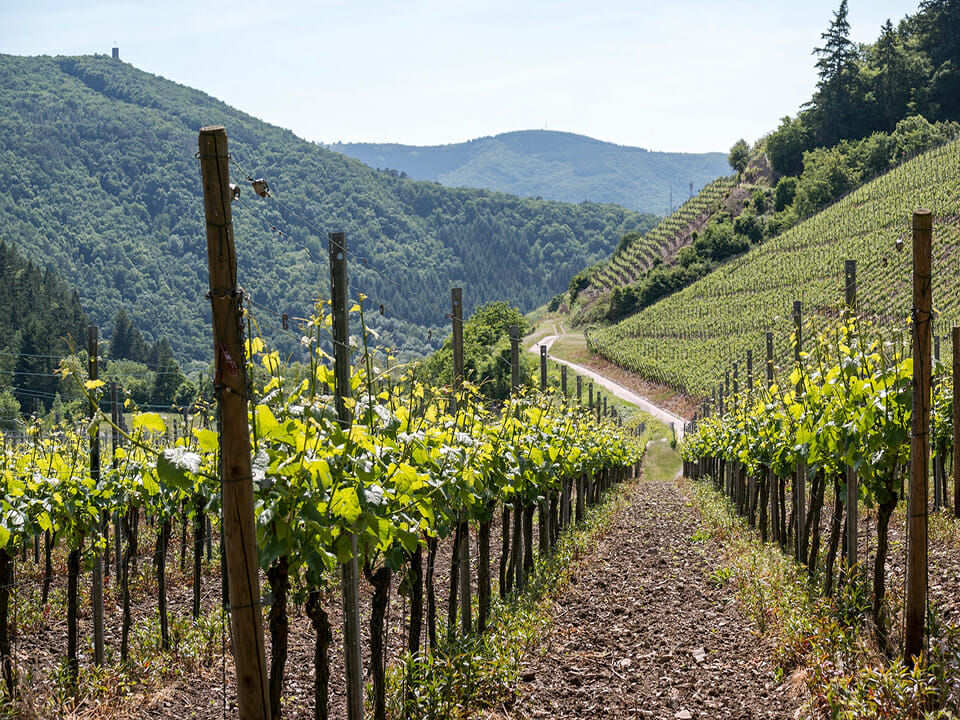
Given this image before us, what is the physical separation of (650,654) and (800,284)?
6277cm

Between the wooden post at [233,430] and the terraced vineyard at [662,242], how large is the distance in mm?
96299

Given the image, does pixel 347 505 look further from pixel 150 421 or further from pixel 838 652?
pixel 838 652

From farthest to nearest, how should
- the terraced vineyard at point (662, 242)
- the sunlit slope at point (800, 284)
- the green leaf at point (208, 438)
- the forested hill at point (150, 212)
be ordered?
the forested hill at point (150, 212) → the terraced vineyard at point (662, 242) → the sunlit slope at point (800, 284) → the green leaf at point (208, 438)

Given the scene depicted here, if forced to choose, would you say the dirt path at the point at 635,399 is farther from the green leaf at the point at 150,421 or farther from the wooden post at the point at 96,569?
the green leaf at the point at 150,421

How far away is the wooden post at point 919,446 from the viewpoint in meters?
5.61

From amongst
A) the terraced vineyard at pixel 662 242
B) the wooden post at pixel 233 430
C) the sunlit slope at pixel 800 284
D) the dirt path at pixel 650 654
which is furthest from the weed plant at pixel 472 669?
the terraced vineyard at pixel 662 242

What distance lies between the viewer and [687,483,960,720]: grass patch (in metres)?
5.19

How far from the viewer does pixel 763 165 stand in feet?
365

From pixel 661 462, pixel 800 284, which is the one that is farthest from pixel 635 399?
pixel 800 284

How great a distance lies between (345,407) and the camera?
17.0ft

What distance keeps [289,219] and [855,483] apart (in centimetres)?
14736

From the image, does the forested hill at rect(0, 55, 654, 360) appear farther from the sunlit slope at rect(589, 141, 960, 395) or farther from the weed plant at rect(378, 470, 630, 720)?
the weed plant at rect(378, 470, 630, 720)

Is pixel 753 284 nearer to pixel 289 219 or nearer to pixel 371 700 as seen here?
pixel 371 700

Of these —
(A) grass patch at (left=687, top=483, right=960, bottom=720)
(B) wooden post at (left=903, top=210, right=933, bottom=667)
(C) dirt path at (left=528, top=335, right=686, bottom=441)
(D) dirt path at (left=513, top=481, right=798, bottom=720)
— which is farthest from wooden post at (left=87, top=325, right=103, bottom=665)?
(C) dirt path at (left=528, top=335, right=686, bottom=441)
